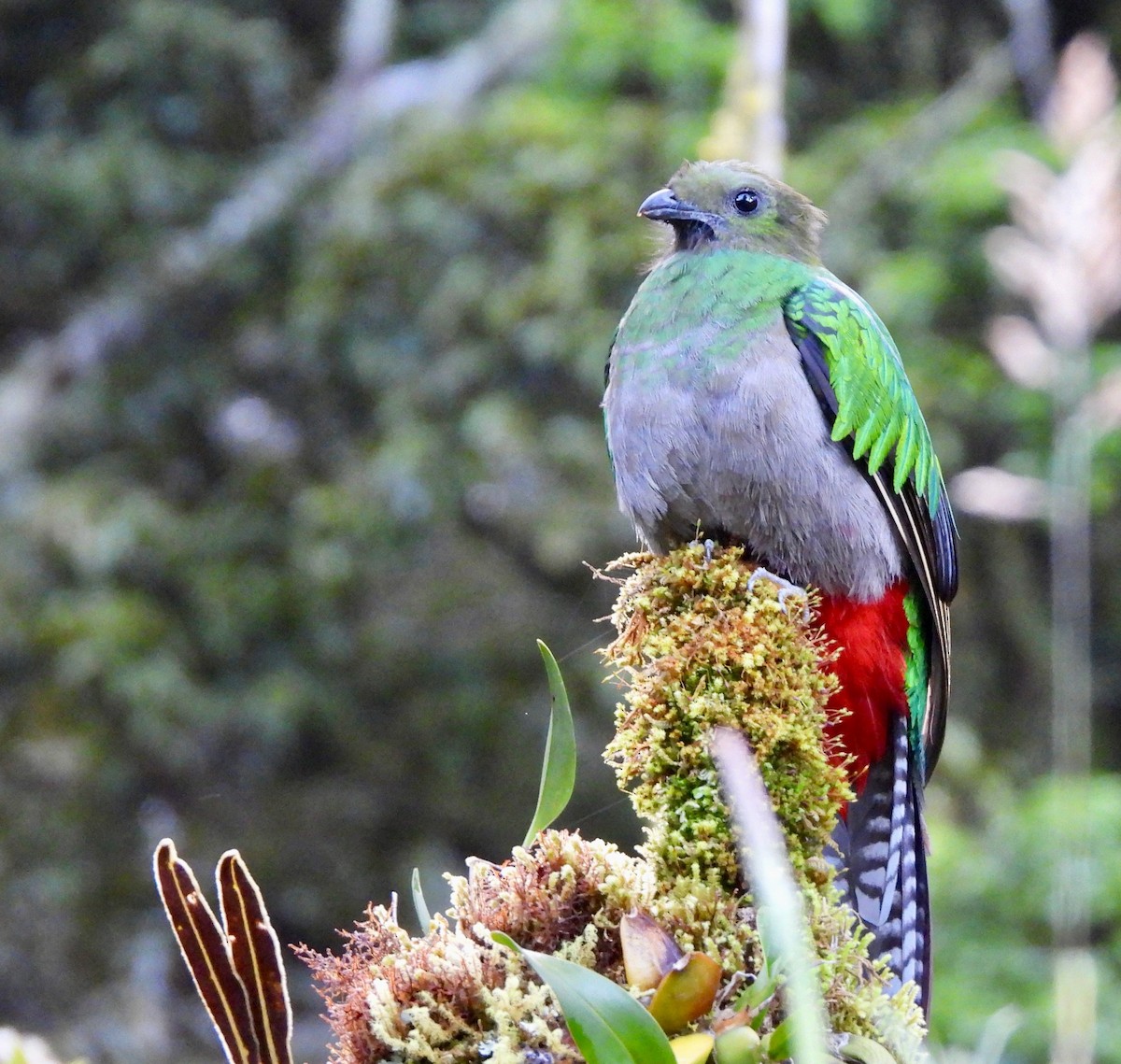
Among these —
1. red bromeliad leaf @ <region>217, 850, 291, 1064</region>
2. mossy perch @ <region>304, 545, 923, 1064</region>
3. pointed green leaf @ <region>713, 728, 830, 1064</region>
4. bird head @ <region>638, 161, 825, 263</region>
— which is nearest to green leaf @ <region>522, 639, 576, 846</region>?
mossy perch @ <region>304, 545, 923, 1064</region>

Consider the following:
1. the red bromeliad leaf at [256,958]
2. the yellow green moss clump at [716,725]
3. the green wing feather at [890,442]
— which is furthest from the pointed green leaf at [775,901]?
the green wing feather at [890,442]

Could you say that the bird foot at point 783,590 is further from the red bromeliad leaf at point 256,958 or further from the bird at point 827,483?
the red bromeliad leaf at point 256,958

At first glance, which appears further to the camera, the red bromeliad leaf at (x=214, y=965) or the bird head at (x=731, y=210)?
the bird head at (x=731, y=210)

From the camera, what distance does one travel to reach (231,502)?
7.24 metres

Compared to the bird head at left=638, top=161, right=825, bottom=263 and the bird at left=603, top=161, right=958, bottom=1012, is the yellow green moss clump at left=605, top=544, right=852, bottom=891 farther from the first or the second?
the bird head at left=638, top=161, right=825, bottom=263

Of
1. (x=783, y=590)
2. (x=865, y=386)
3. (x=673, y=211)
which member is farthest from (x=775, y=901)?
(x=673, y=211)

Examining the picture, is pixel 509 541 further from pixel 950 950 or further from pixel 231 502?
pixel 950 950

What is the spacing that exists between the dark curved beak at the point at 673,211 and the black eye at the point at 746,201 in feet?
0.24

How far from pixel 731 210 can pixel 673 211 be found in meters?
0.13

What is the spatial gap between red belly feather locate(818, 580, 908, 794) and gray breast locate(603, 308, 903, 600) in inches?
1.7

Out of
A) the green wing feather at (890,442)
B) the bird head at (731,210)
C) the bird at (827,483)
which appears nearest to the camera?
the bird at (827,483)

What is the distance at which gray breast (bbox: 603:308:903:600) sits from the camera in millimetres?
2742

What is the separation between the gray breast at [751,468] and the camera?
2.74 metres

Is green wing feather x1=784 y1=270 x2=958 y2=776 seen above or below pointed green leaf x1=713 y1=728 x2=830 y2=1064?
above
